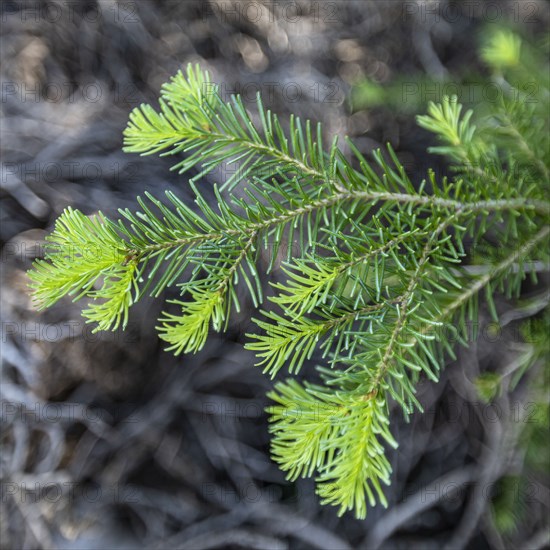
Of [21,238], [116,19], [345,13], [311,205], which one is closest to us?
[311,205]

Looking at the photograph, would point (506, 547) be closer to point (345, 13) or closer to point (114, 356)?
point (114, 356)

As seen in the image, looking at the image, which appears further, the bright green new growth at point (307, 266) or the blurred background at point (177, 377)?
the blurred background at point (177, 377)

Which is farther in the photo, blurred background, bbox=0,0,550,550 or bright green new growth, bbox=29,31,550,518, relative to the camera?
blurred background, bbox=0,0,550,550

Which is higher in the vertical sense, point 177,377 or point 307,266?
point 307,266

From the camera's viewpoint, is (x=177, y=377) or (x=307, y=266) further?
(x=177, y=377)

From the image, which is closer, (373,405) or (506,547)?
(373,405)

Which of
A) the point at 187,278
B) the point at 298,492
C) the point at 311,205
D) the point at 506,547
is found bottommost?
the point at 506,547

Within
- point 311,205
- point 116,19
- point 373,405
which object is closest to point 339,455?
point 373,405

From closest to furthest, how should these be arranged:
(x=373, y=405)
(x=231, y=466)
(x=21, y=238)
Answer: (x=373, y=405), (x=21, y=238), (x=231, y=466)
